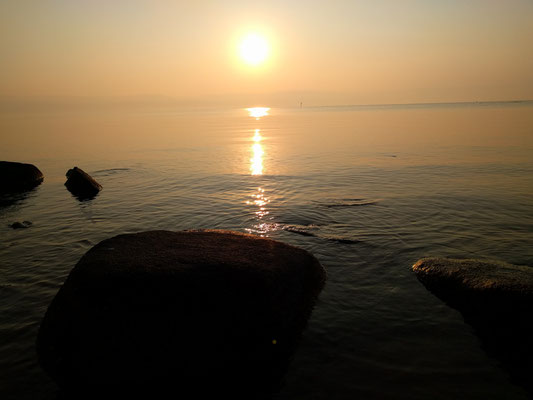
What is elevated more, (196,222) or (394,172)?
(394,172)

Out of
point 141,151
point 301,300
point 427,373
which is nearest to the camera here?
point 427,373

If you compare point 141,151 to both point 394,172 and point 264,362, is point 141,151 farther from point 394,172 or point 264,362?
point 264,362

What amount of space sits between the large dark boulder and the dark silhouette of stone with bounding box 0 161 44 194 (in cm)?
2056

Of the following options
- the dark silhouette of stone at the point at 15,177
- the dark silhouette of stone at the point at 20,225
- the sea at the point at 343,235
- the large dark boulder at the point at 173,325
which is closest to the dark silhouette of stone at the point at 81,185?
the sea at the point at 343,235

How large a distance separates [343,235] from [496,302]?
6318mm

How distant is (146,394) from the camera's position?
5.43 meters

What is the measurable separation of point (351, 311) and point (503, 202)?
13843 mm

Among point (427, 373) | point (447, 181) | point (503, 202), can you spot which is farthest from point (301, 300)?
point (447, 181)

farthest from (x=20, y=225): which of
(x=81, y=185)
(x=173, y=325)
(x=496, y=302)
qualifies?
(x=496, y=302)

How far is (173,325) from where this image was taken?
19.5 ft

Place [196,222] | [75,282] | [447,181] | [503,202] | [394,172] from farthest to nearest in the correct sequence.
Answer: [394,172] < [447,181] < [503,202] < [196,222] < [75,282]

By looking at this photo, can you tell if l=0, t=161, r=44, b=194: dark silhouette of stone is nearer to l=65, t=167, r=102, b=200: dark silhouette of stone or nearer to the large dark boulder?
l=65, t=167, r=102, b=200: dark silhouette of stone

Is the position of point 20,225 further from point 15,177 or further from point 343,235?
point 343,235

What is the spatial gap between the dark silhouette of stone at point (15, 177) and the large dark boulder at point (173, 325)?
2056 centimetres
